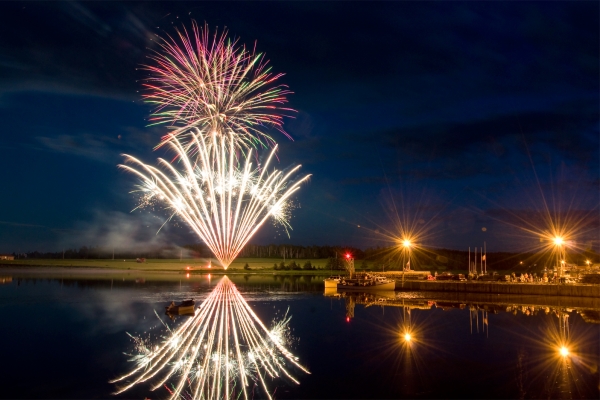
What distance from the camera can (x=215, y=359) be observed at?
60.5ft

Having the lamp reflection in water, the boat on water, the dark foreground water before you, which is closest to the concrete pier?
the boat on water

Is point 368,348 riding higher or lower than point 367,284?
lower

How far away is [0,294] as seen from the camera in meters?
44.9

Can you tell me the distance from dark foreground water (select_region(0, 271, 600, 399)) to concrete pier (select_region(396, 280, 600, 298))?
240 centimetres

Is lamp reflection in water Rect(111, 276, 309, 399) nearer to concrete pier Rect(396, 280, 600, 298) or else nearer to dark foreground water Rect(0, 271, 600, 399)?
A: dark foreground water Rect(0, 271, 600, 399)

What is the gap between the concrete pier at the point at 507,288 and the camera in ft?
127

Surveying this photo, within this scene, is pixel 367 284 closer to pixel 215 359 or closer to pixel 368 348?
pixel 368 348

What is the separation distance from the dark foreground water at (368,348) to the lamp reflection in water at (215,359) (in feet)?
1.87

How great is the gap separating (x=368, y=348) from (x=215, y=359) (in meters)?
6.45

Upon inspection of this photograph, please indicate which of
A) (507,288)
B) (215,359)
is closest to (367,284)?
(507,288)

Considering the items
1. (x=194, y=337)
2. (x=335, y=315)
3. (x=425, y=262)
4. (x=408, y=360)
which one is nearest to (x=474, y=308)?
(x=335, y=315)

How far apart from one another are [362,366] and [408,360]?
193cm

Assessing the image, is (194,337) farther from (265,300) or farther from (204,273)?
(204,273)

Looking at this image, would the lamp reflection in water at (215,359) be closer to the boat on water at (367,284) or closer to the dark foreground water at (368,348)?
the dark foreground water at (368,348)
